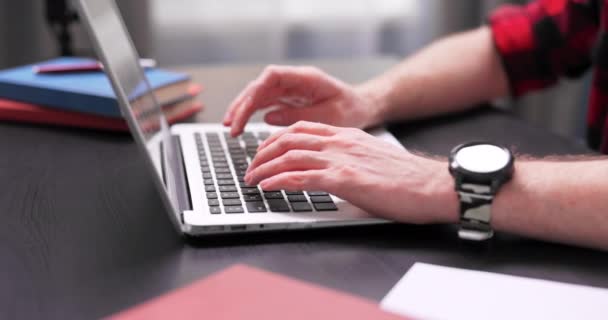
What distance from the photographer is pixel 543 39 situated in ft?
3.88

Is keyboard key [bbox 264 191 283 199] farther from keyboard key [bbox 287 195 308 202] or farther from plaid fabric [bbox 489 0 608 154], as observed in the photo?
plaid fabric [bbox 489 0 608 154]

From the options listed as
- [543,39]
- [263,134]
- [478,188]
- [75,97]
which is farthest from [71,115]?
[543,39]

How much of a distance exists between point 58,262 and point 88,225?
86 millimetres

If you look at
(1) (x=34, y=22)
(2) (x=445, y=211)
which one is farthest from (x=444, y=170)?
(1) (x=34, y=22)

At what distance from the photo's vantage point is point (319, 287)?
55cm

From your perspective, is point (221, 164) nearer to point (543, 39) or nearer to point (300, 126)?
point (300, 126)

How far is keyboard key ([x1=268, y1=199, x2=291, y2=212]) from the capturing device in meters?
0.68

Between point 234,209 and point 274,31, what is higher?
point 234,209

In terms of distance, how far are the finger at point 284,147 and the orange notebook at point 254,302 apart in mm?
199

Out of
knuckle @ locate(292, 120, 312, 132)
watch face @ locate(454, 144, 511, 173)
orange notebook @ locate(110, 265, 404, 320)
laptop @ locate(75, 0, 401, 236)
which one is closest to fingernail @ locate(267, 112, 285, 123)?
laptop @ locate(75, 0, 401, 236)

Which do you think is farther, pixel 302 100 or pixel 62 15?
pixel 62 15

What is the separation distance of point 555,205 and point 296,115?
0.41 m

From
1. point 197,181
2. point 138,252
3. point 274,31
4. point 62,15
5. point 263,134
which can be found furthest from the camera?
point 274,31

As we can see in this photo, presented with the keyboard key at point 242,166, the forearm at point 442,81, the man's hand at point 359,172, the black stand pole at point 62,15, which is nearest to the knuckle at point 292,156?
the man's hand at point 359,172
